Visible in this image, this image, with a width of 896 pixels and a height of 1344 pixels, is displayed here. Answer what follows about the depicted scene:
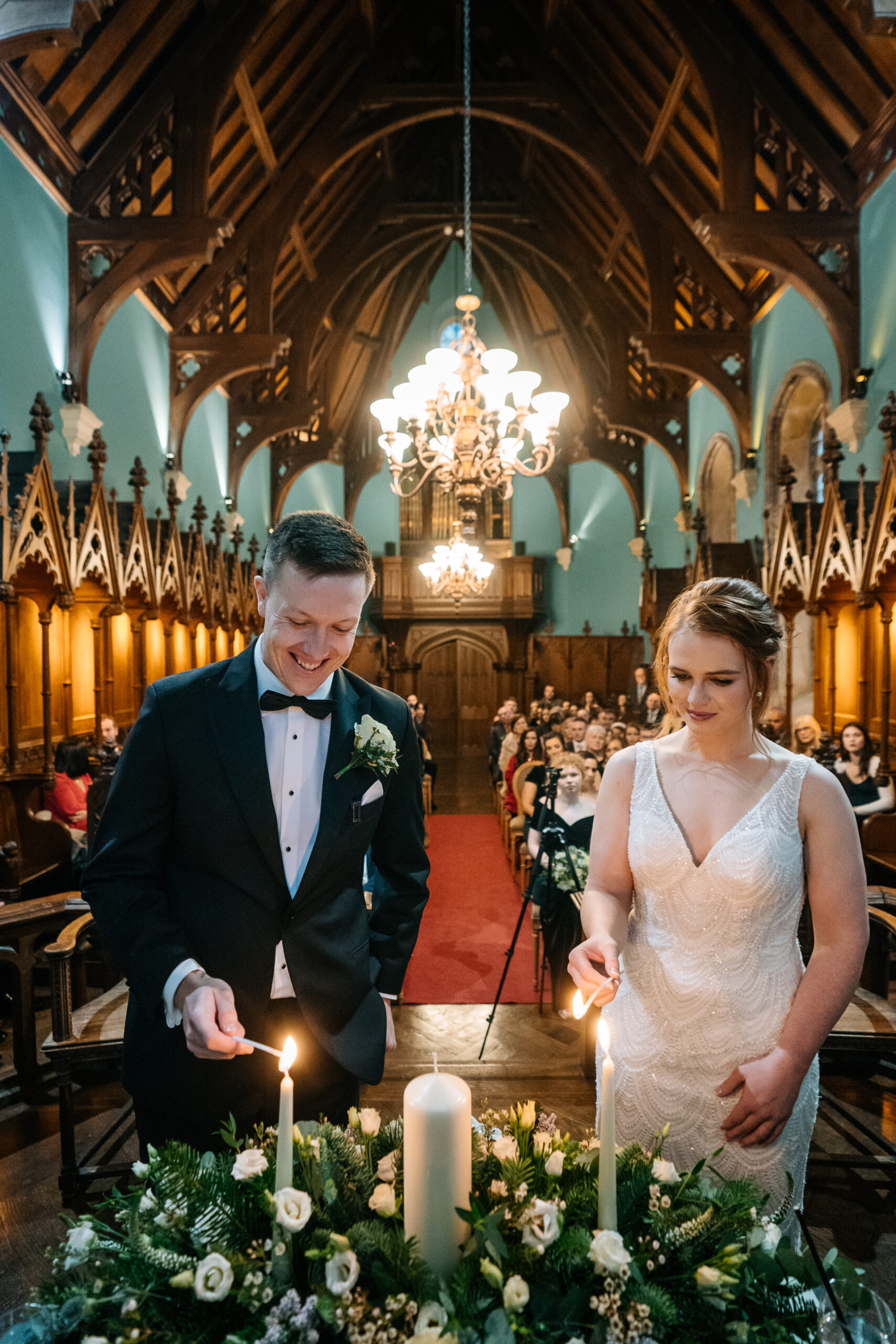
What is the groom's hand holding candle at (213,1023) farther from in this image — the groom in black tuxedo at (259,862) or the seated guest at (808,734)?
the seated guest at (808,734)

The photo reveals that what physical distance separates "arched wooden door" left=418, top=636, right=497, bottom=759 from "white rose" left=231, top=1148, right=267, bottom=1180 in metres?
15.1

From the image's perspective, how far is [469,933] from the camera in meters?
5.39

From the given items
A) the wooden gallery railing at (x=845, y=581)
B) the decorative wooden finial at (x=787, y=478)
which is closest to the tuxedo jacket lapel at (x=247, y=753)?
the wooden gallery railing at (x=845, y=581)

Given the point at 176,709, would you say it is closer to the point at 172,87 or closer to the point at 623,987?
the point at 623,987

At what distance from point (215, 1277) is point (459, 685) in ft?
50.6

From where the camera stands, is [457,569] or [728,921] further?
[457,569]

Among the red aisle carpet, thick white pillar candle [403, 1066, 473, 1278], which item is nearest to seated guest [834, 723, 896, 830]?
the red aisle carpet

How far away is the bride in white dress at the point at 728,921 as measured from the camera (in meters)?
1.33

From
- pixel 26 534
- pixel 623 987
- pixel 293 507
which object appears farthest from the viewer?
pixel 293 507

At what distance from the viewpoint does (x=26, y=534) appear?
5082 mm

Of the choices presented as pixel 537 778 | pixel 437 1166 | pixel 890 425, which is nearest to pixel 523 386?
pixel 890 425

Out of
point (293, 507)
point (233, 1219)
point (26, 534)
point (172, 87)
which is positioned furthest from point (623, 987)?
point (293, 507)

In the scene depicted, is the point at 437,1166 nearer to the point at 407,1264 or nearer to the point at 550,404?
the point at 407,1264

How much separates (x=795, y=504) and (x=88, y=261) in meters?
6.60
